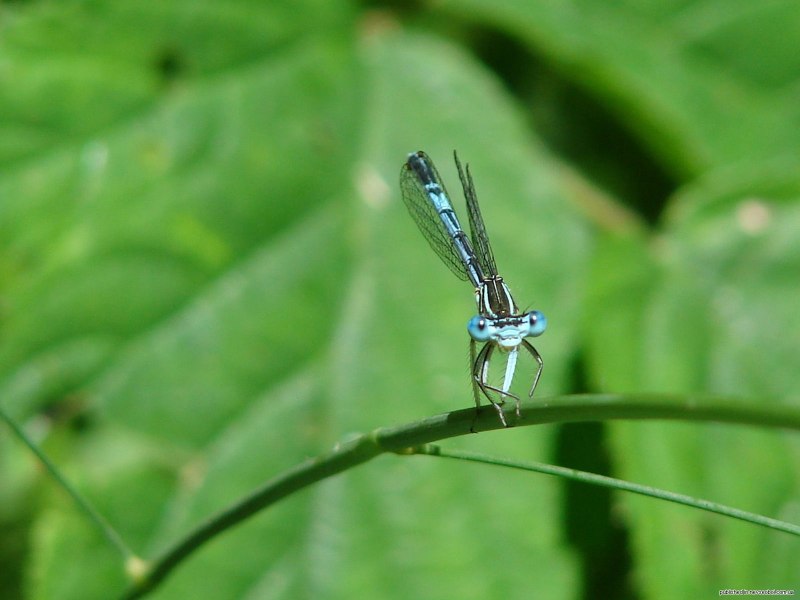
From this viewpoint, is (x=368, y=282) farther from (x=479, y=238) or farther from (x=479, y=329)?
(x=479, y=329)

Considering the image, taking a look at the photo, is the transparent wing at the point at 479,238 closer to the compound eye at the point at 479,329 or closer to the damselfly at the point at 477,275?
the damselfly at the point at 477,275

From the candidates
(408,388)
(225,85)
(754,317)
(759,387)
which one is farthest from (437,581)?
(225,85)

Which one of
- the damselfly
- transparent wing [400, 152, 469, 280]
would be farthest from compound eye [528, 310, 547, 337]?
transparent wing [400, 152, 469, 280]

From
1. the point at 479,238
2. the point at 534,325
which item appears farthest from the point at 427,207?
the point at 534,325

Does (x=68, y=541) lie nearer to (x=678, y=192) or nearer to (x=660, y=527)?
(x=660, y=527)

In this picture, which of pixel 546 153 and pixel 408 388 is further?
pixel 546 153

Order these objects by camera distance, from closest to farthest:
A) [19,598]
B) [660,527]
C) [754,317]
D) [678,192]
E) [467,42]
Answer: [660,527]
[19,598]
[754,317]
[678,192]
[467,42]
